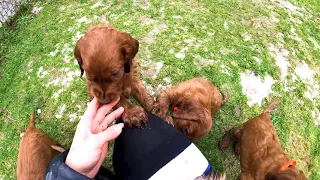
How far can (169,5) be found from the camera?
18.6ft

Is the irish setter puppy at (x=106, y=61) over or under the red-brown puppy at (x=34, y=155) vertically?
over

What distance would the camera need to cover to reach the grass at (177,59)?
15.2ft

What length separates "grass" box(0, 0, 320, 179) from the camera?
15.2 ft

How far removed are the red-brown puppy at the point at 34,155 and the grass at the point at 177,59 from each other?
69 cm

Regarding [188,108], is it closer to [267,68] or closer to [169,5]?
[267,68]

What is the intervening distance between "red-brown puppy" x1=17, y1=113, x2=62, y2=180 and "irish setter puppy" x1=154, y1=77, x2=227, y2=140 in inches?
55.5

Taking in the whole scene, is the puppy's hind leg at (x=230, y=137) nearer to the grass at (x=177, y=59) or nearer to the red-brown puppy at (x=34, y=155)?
the grass at (x=177, y=59)

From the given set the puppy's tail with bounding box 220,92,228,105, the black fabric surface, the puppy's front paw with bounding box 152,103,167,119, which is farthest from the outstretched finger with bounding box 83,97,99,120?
the puppy's tail with bounding box 220,92,228,105

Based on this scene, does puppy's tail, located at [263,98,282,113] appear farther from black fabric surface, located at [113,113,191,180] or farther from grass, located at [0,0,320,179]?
black fabric surface, located at [113,113,191,180]

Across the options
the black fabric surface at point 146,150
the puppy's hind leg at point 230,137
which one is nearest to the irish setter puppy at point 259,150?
the puppy's hind leg at point 230,137

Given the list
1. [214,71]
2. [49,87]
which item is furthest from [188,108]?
[49,87]

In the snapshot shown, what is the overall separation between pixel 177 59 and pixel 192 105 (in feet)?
4.17

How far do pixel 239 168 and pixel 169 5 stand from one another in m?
3.01

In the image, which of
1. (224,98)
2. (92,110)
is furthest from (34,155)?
(224,98)
